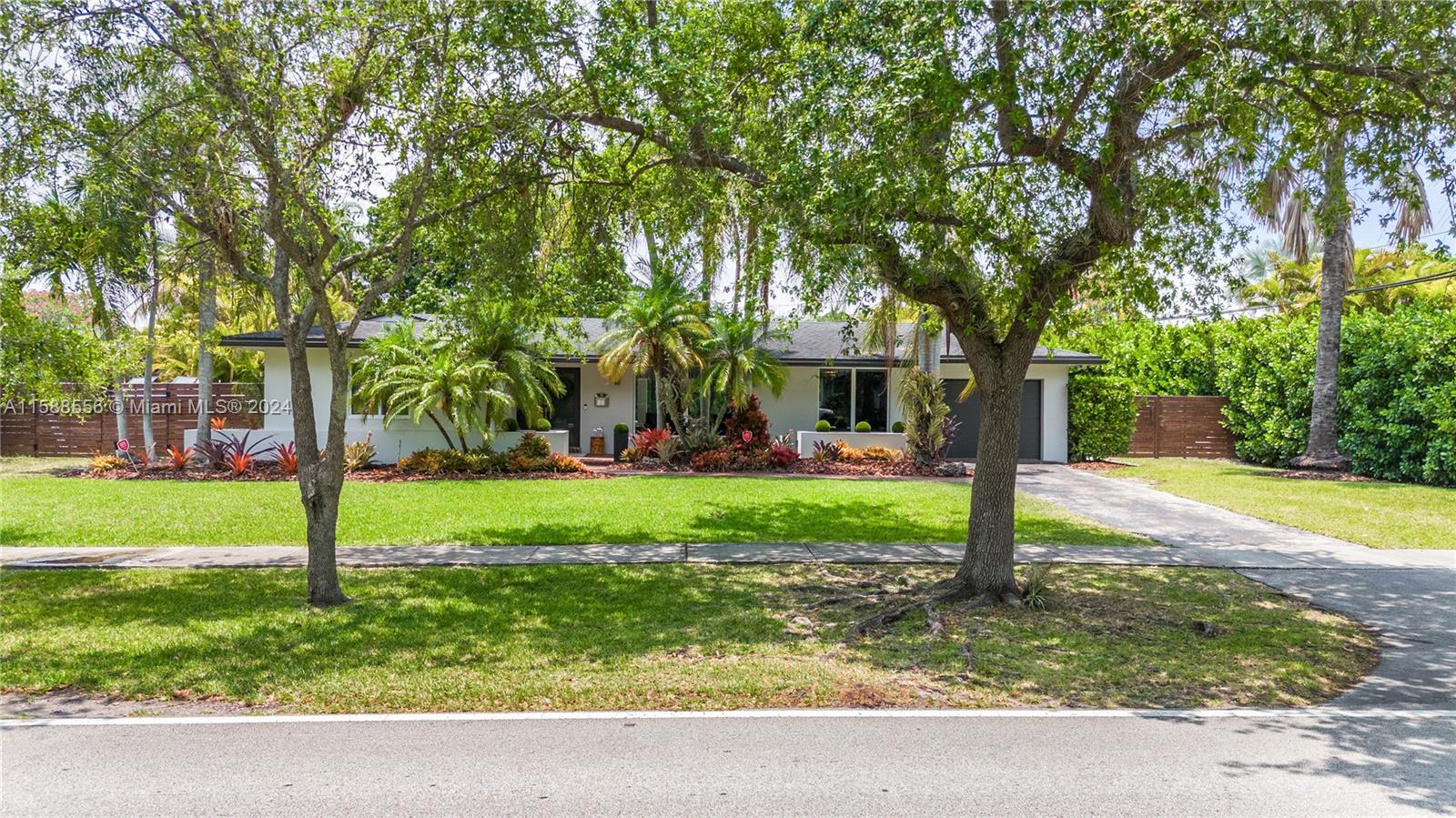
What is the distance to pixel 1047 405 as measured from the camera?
2205 cm

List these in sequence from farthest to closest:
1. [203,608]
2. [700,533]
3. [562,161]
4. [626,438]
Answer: [626,438] → [700,533] → [562,161] → [203,608]

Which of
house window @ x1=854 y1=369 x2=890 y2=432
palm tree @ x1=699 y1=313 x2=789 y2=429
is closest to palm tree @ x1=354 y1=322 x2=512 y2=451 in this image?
palm tree @ x1=699 y1=313 x2=789 y2=429

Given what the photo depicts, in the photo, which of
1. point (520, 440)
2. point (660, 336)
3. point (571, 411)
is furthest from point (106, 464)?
point (660, 336)

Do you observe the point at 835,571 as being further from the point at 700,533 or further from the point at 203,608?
the point at 203,608

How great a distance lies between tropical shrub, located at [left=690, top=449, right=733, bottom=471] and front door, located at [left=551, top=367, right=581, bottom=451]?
4593 millimetres

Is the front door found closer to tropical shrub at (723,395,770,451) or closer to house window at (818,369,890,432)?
tropical shrub at (723,395,770,451)

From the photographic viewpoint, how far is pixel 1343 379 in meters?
19.1

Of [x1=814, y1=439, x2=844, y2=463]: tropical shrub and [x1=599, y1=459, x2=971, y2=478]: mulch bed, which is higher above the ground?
[x1=814, y1=439, x2=844, y2=463]: tropical shrub

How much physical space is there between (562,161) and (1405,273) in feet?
104

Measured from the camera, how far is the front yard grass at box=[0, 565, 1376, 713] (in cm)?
571

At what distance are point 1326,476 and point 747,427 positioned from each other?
485 inches

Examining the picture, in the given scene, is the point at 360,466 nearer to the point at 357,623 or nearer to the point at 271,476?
the point at 271,476

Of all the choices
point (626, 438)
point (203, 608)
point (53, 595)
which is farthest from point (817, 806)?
point (626, 438)

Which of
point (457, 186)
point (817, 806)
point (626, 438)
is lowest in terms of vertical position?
point (817, 806)
